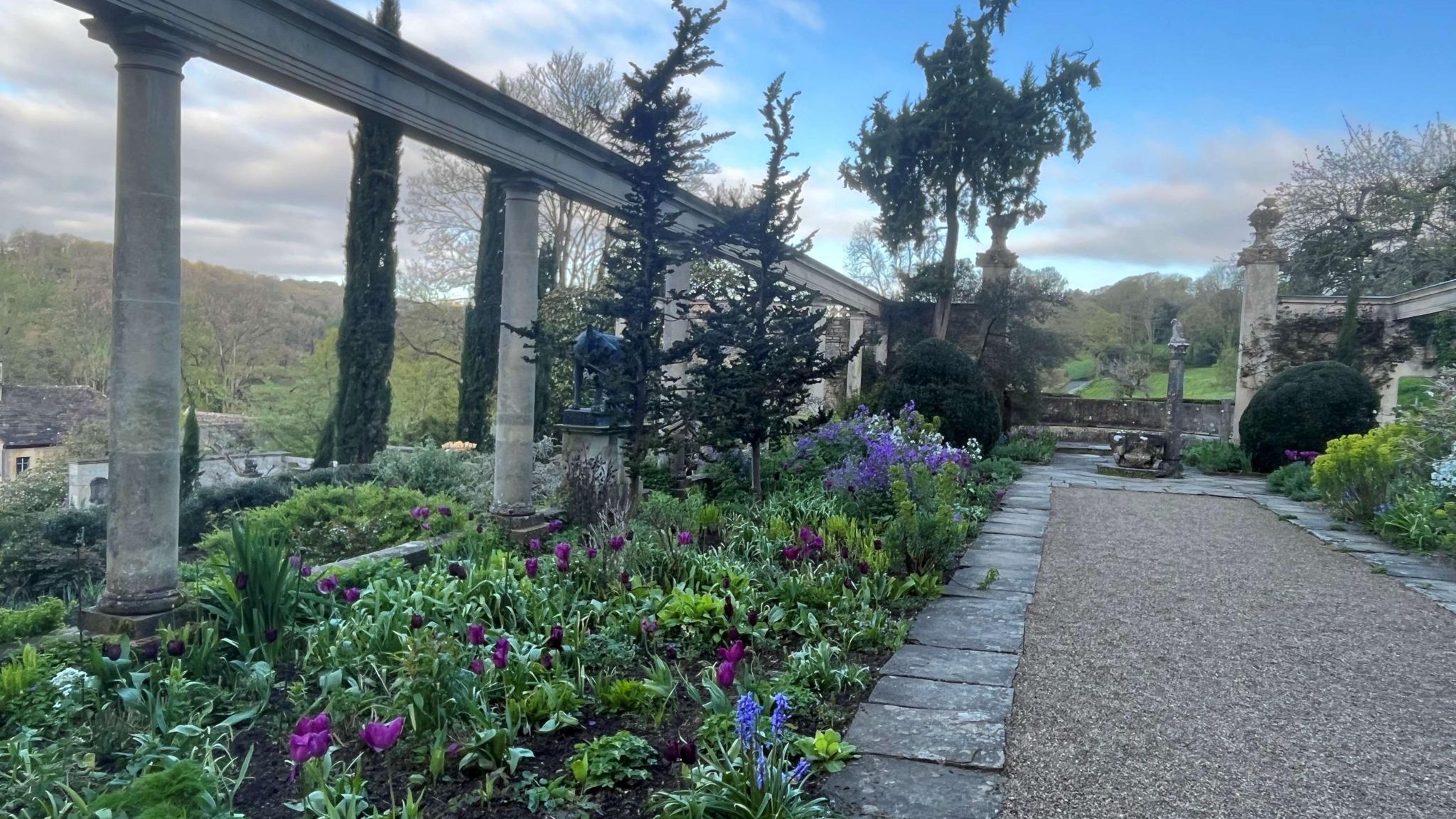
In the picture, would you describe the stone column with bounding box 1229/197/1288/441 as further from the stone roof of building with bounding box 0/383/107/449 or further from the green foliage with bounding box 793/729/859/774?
the stone roof of building with bounding box 0/383/107/449

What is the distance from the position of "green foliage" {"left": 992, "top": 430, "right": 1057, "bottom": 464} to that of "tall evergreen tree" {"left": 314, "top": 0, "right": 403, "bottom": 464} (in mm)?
9164

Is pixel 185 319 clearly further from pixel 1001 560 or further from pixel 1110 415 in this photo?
pixel 1110 415

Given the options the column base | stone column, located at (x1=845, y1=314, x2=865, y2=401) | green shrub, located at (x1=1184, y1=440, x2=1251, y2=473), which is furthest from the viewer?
stone column, located at (x1=845, y1=314, x2=865, y2=401)

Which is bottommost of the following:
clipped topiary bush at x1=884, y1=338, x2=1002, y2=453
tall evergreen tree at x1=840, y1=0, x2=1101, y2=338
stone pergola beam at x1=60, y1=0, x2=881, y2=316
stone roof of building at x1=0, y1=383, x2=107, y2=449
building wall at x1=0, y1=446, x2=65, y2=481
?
building wall at x1=0, y1=446, x2=65, y2=481

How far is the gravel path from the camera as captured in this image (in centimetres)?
238

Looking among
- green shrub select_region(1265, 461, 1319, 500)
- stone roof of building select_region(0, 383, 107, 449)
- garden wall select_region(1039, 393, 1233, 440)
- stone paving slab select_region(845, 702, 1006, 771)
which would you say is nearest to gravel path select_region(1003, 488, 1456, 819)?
stone paving slab select_region(845, 702, 1006, 771)

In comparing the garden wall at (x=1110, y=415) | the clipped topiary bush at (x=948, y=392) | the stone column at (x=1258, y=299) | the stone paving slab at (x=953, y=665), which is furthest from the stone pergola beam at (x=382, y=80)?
the garden wall at (x=1110, y=415)

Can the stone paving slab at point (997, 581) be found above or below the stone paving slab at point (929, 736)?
below

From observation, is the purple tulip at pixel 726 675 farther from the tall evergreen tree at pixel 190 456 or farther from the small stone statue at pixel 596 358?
the tall evergreen tree at pixel 190 456

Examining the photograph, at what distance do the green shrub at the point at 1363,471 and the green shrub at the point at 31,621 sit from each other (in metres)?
9.55

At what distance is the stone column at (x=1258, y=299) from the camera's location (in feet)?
48.7

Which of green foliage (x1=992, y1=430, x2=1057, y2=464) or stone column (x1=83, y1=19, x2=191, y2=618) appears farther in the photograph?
Answer: green foliage (x1=992, y1=430, x2=1057, y2=464)

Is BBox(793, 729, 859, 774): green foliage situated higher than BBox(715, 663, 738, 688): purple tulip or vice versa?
BBox(715, 663, 738, 688): purple tulip

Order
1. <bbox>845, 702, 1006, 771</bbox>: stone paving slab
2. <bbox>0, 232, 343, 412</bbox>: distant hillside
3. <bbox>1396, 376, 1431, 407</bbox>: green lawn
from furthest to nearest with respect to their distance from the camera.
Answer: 1. <bbox>0, 232, 343, 412</bbox>: distant hillside
2. <bbox>1396, 376, 1431, 407</bbox>: green lawn
3. <bbox>845, 702, 1006, 771</bbox>: stone paving slab
